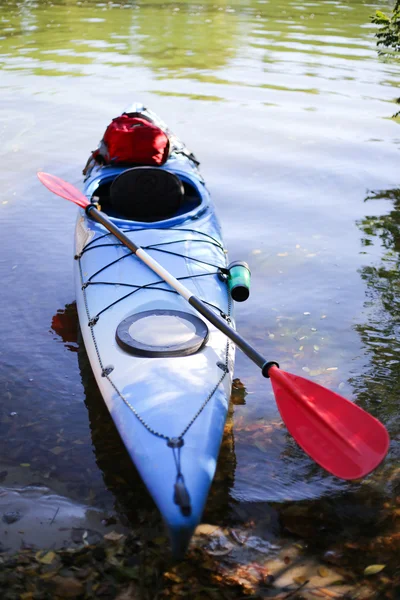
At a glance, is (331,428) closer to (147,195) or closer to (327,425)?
(327,425)

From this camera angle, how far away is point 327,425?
9.41 ft

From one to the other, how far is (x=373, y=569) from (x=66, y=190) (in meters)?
3.78

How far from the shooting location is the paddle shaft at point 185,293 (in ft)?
10.6

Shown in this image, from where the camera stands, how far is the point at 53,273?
539cm

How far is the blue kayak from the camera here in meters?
2.68

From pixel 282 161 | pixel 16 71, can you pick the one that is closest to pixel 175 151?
pixel 282 161

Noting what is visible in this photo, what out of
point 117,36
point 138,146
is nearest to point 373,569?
point 138,146

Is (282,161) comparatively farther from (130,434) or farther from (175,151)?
(130,434)

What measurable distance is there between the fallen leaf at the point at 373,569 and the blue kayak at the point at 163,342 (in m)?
0.79

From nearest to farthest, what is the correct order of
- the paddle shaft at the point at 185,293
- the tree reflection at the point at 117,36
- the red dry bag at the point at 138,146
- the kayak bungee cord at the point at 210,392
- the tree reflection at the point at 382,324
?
the kayak bungee cord at the point at 210,392 < the paddle shaft at the point at 185,293 < the tree reflection at the point at 382,324 < the red dry bag at the point at 138,146 < the tree reflection at the point at 117,36

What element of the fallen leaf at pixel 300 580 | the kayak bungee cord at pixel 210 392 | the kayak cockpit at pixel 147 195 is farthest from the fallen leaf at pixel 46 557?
the kayak cockpit at pixel 147 195

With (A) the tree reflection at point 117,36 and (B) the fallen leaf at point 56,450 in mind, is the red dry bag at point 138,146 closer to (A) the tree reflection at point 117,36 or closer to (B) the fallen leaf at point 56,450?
(B) the fallen leaf at point 56,450

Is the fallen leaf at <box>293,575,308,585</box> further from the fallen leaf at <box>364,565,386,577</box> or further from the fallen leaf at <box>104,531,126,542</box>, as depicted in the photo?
the fallen leaf at <box>104,531,126,542</box>

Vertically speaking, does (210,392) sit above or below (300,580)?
above
